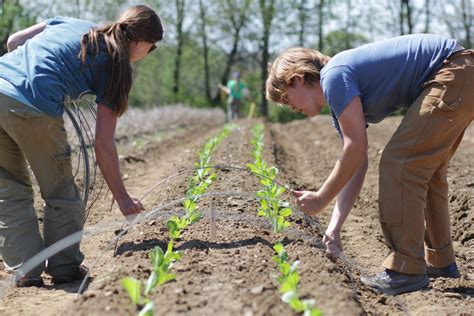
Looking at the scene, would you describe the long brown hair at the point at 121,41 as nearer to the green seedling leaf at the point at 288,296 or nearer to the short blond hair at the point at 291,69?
the short blond hair at the point at 291,69

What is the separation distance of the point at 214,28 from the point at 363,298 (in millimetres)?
36049

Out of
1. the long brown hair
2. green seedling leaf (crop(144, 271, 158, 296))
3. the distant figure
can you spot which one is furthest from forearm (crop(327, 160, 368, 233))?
the distant figure

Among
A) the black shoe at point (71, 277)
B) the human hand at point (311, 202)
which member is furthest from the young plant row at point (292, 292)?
the black shoe at point (71, 277)

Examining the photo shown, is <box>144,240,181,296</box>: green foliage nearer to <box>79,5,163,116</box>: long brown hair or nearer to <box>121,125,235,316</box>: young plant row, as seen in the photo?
<box>121,125,235,316</box>: young plant row

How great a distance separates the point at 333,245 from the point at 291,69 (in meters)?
1.02

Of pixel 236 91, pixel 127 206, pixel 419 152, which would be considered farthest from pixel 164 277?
pixel 236 91

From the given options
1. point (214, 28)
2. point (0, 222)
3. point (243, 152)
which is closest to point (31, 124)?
point (0, 222)

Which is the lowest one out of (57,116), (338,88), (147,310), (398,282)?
(398,282)

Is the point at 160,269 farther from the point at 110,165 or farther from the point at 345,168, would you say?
the point at 345,168

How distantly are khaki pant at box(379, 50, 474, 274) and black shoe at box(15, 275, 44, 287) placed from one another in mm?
2015

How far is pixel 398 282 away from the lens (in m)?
3.35

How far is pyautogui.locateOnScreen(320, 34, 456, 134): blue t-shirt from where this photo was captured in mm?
3197

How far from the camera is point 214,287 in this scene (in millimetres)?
2744

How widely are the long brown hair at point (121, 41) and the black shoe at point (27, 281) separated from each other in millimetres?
1109
